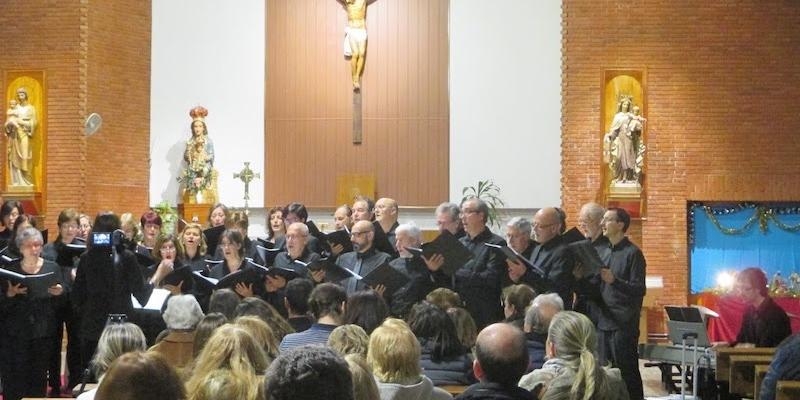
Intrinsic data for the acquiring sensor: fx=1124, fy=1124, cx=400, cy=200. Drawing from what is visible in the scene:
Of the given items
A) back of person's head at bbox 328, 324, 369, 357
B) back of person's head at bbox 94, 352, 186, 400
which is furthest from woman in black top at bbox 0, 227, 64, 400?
back of person's head at bbox 94, 352, 186, 400

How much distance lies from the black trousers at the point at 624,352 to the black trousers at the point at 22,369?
3628 millimetres

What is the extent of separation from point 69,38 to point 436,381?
955 cm

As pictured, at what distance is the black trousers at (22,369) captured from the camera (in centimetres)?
711

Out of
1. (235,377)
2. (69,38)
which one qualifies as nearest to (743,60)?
(69,38)

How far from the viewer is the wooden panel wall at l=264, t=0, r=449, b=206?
551 inches

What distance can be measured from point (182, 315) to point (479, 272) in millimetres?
2245

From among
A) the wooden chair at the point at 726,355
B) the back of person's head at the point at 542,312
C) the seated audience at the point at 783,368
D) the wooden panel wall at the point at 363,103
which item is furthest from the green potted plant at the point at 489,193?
the seated audience at the point at 783,368

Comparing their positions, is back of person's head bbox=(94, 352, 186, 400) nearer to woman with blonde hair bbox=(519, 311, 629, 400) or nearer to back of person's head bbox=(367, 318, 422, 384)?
back of person's head bbox=(367, 318, 422, 384)

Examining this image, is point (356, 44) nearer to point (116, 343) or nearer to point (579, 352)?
point (116, 343)

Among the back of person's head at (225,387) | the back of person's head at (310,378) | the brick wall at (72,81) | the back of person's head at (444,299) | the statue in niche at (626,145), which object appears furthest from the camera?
the brick wall at (72,81)

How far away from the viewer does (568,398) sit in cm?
415

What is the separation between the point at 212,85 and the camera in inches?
558

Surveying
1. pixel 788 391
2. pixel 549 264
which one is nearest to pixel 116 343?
pixel 788 391

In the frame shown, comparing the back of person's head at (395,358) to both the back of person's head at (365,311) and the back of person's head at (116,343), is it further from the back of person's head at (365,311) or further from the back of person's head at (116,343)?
the back of person's head at (116,343)
